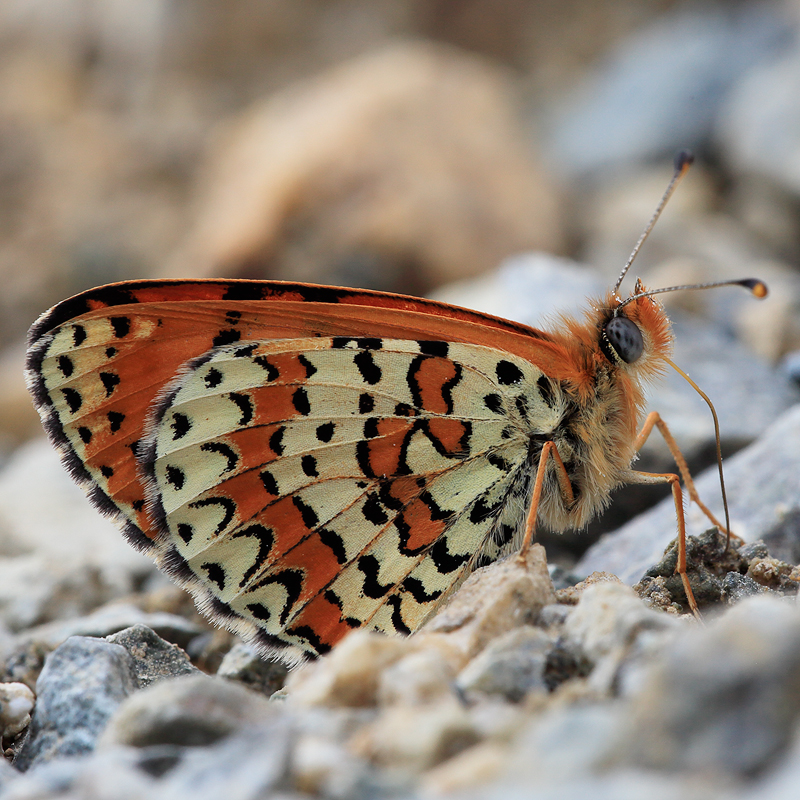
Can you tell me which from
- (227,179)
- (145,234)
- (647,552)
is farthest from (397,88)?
(647,552)

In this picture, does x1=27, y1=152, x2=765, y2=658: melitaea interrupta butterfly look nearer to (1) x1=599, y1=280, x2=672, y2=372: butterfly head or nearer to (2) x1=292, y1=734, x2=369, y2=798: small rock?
(1) x1=599, y1=280, x2=672, y2=372: butterfly head

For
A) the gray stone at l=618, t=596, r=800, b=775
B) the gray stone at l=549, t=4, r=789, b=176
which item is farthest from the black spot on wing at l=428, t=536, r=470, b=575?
the gray stone at l=549, t=4, r=789, b=176

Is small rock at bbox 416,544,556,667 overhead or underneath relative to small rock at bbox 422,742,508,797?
overhead

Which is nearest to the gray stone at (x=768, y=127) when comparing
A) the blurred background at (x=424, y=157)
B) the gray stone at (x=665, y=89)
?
the blurred background at (x=424, y=157)

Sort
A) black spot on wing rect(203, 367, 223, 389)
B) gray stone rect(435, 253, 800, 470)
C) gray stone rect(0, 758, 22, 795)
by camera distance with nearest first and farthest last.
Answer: gray stone rect(0, 758, 22, 795), black spot on wing rect(203, 367, 223, 389), gray stone rect(435, 253, 800, 470)

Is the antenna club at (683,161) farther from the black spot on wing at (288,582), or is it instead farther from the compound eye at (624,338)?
the black spot on wing at (288,582)

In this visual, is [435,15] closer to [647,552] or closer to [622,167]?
[622,167]

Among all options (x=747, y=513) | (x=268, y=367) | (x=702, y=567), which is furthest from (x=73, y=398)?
(x=747, y=513)

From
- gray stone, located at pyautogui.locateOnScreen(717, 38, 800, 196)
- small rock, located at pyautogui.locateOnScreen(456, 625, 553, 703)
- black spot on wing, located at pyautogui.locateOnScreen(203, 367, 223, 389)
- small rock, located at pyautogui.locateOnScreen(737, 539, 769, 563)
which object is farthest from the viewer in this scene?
gray stone, located at pyautogui.locateOnScreen(717, 38, 800, 196)
